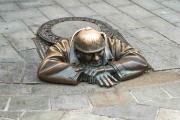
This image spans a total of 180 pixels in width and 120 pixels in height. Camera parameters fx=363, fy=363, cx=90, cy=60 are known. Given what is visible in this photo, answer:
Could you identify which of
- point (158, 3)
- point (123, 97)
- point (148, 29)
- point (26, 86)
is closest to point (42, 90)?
point (26, 86)

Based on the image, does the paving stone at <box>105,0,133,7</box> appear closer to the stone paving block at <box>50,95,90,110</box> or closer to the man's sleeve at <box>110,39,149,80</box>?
the man's sleeve at <box>110,39,149,80</box>

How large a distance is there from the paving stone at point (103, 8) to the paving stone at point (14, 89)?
10.8 ft

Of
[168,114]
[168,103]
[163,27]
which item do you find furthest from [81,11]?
[168,114]

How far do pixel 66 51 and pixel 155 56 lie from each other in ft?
5.40

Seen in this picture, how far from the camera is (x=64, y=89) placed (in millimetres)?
5215

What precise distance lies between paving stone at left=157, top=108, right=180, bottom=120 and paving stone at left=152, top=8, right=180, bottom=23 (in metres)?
3.34

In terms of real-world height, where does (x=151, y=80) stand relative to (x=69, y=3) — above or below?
above

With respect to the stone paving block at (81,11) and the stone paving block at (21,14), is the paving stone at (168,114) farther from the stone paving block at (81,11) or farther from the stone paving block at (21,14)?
the stone paving block at (21,14)

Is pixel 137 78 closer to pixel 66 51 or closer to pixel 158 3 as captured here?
pixel 66 51

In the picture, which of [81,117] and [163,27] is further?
[163,27]

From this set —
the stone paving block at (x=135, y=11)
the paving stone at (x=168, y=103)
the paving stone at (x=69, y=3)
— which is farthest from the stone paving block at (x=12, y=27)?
the paving stone at (x=168, y=103)

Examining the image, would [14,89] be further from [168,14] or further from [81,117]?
[168,14]

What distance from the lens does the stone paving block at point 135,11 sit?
7.96 m

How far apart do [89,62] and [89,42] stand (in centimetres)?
39
